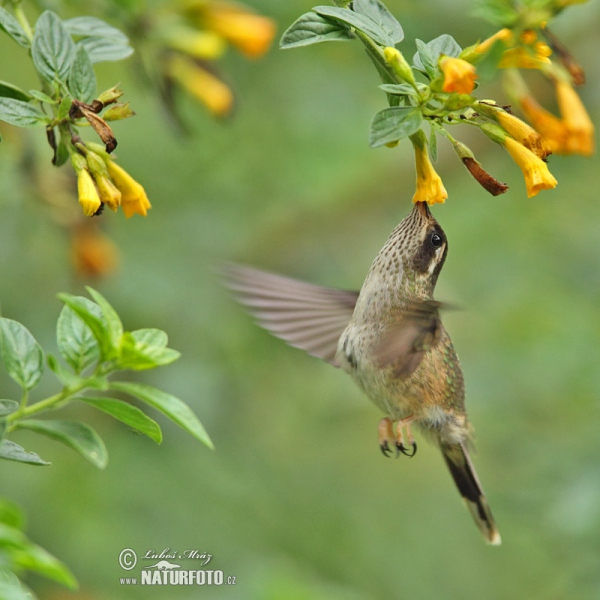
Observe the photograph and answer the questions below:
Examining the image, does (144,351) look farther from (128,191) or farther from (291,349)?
(291,349)

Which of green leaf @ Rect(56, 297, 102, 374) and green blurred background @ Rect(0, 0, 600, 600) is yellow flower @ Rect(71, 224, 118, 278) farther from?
green leaf @ Rect(56, 297, 102, 374)

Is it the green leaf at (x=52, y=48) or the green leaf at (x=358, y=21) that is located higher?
the green leaf at (x=358, y=21)

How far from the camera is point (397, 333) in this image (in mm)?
1957

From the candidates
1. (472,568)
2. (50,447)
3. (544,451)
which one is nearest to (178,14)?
(544,451)

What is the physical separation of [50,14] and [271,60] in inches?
105

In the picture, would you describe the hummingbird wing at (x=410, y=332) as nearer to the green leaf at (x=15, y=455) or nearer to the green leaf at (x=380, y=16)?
the green leaf at (x=380, y=16)

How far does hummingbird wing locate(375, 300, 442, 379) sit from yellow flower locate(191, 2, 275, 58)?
0.92 meters

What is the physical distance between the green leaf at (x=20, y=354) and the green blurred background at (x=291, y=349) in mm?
1894

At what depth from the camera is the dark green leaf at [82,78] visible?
1.50 metres

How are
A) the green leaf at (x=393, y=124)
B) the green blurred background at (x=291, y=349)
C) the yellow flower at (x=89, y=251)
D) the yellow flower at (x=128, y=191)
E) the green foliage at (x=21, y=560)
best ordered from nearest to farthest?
the green foliage at (x=21, y=560)
the green leaf at (x=393, y=124)
the yellow flower at (x=128, y=191)
the yellow flower at (x=89, y=251)
the green blurred background at (x=291, y=349)

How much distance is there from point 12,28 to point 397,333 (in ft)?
3.21

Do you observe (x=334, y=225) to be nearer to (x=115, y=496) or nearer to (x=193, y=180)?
(x=193, y=180)

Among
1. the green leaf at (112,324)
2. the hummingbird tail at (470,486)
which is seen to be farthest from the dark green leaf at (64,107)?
the hummingbird tail at (470,486)

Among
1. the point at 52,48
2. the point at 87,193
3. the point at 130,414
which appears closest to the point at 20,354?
the point at 130,414
